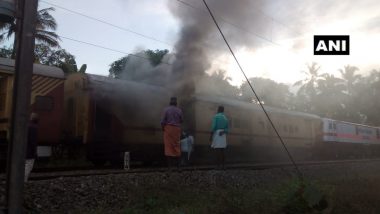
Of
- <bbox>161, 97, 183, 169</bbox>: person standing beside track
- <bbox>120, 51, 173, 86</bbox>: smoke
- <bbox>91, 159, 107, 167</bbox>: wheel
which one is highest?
<bbox>120, 51, 173, 86</bbox>: smoke

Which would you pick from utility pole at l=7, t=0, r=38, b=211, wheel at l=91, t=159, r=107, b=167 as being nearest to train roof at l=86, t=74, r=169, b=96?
wheel at l=91, t=159, r=107, b=167

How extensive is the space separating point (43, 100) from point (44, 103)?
9 cm

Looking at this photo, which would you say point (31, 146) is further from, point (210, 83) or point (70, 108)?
point (210, 83)

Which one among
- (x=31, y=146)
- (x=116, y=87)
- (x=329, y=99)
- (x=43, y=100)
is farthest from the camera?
(x=329, y=99)

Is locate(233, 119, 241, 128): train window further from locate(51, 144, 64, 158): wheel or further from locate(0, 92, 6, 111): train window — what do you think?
locate(0, 92, 6, 111): train window

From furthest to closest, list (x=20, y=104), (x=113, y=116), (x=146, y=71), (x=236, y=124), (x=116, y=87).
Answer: (x=236, y=124) → (x=146, y=71) → (x=116, y=87) → (x=113, y=116) → (x=20, y=104)

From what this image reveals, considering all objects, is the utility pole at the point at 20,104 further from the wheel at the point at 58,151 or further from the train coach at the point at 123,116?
the wheel at the point at 58,151

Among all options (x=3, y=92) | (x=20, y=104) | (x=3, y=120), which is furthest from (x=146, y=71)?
(x=20, y=104)

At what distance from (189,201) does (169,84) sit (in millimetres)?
7433

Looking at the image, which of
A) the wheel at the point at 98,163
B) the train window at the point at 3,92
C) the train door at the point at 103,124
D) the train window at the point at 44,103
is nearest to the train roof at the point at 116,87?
the train door at the point at 103,124

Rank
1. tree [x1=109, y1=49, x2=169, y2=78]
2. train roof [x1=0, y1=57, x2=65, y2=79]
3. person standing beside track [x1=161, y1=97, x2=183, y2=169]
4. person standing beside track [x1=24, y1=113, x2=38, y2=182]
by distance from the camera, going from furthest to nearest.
Answer: 1. tree [x1=109, y1=49, x2=169, y2=78]
2. train roof [x1=0, y1=57, x2=65, y2=79]
3. person standing beside track [x1=161, y1=97, x2=183, y2=169]
4. person standing beside track [x1=24, y1=113, x2=38, y2=182]

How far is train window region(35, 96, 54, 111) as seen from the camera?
36.3 ft

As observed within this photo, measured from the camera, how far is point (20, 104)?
163 inches

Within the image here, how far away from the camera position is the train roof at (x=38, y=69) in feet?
34.6
